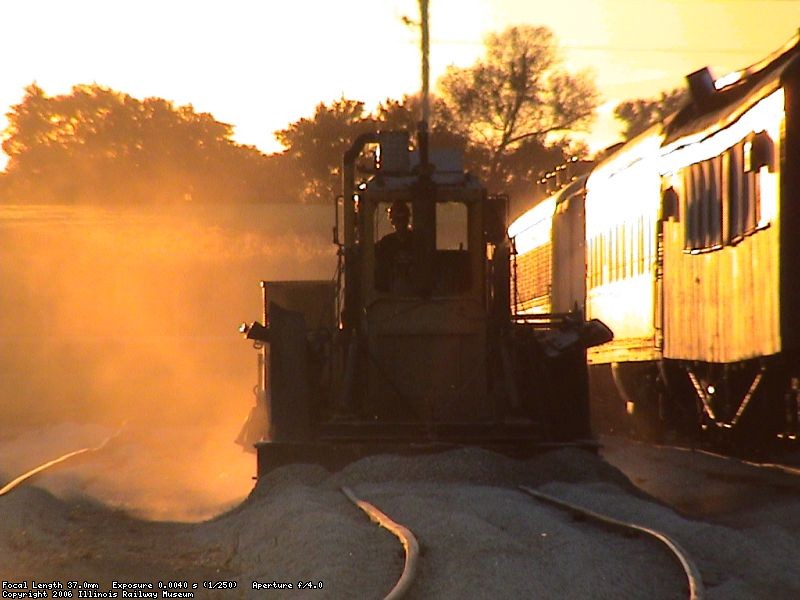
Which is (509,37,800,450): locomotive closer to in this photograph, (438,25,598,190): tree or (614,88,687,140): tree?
(438,25,598,190): tree

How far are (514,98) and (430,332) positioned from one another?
61.5 m

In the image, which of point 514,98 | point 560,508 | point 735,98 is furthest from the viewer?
point 514,98

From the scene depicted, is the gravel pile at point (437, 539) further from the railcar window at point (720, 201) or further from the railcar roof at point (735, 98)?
the railcar roof at point (735, 98)

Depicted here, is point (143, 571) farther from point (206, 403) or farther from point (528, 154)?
point (528, 154)

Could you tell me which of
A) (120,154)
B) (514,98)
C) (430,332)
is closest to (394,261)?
(430,332)

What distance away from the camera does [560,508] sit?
12.7 metres

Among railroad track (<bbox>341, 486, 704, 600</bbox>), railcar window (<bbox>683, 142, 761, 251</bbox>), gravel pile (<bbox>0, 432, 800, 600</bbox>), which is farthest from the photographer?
railcar window (<bbox>683, 142, 761, 251</bbox>)

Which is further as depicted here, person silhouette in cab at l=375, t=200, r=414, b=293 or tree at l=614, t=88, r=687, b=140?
tree at l=614, t=88, r=687, b=140

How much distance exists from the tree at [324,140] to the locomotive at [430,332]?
199 feet

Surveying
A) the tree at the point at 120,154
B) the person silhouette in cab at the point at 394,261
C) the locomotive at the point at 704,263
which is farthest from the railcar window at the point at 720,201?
the tree at the point at 120,154

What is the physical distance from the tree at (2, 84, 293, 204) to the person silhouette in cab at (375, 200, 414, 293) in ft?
249

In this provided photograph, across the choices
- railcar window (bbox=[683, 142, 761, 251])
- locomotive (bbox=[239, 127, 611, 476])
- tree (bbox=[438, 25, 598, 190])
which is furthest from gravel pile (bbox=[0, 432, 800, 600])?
tree (bbox=[438, 25, 598, 190])

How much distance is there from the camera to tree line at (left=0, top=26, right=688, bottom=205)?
75.0 m

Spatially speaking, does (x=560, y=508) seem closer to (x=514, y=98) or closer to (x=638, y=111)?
(x=514, y=98)
